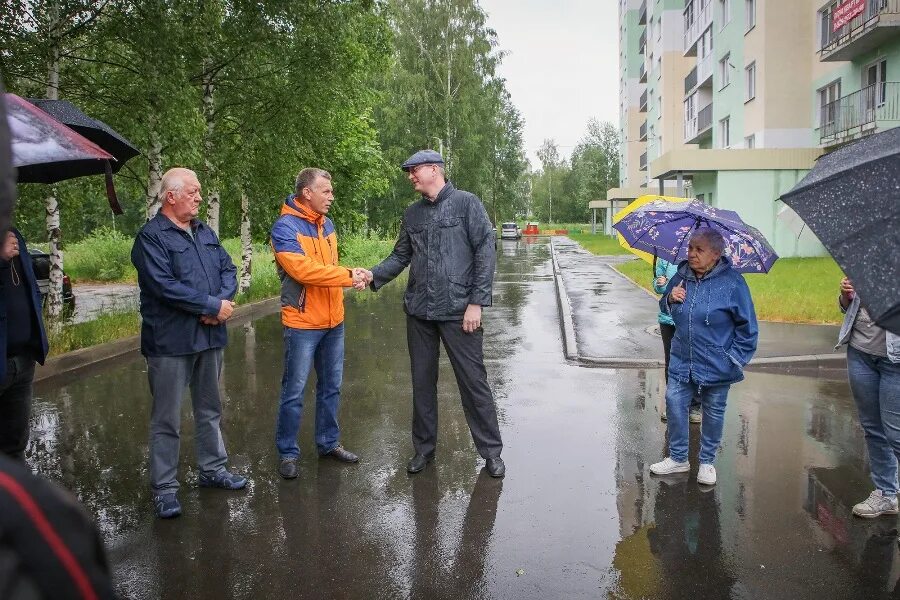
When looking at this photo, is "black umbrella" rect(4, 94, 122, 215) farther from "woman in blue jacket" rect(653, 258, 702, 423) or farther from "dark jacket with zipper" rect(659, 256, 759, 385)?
"woman in blue jacket" rect(653, 258, 702, 423)

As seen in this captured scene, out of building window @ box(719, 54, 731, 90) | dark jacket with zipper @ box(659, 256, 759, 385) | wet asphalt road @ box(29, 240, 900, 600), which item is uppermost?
building window @ box(719, 54, 731, 90)

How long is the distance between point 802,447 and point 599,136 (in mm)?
98296

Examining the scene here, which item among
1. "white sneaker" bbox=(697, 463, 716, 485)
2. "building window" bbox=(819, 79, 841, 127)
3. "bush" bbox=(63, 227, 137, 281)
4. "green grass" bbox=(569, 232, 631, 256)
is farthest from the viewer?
"green grass" bbox=(569, 232, 631, 256)

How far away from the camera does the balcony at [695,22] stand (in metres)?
33.5

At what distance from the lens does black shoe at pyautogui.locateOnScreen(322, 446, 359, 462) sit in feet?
18.4

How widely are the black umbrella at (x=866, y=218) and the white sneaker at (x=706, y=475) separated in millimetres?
2504

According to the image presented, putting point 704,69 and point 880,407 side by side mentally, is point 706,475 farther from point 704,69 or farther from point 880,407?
point 704,69

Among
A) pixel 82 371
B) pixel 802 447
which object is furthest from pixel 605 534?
pixel 82 371

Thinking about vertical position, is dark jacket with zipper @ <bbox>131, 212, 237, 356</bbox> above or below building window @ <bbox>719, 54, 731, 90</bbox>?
below

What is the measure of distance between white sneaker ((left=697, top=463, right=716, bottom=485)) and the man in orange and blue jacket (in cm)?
265

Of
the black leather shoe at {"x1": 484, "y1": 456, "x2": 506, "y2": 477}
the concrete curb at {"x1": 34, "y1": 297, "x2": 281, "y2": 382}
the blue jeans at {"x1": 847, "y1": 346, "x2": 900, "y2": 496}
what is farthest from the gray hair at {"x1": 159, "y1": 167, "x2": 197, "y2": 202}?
the concrete curb at {"x1": 34, "y1": 297, "x2": 281, "y2": 382}

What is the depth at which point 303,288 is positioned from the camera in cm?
534

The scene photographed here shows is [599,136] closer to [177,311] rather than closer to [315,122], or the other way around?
[315,122]

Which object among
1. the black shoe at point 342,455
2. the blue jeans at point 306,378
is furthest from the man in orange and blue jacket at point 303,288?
the black shoe at point 342,455
